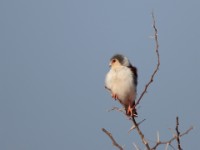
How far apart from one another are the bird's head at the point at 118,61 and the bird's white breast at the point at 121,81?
6 centimetres

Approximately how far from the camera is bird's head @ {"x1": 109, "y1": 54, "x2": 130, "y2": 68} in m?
5.54

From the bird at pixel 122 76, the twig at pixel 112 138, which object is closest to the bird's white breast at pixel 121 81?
the bird at pixel 122 76

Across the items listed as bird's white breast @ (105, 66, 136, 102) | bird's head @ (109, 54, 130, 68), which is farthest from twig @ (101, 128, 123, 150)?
bird's head @ (109, 54, 130, 68)

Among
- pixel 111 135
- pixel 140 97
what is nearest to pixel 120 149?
pixel 111 135

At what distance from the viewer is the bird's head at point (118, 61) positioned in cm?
554

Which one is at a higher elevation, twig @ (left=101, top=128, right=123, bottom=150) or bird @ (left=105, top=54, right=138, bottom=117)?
bird @ (left=105, top=54, right=138, bottom=117)

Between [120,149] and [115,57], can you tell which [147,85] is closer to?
[120,149]

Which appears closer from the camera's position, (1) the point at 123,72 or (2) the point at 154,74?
(2) the point at 154,74

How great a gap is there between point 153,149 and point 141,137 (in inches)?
8.9

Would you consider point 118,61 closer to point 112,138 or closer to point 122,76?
point 122,76

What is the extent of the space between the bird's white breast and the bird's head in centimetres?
6

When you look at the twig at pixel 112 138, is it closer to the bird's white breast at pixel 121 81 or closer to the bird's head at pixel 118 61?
the bird's white breast at pixel 121 81

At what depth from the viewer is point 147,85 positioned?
10.3 feet

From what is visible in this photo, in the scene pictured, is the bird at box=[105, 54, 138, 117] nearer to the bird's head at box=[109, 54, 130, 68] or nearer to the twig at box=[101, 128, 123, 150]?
the bird's head at box=[109, 54, 130, 68]
